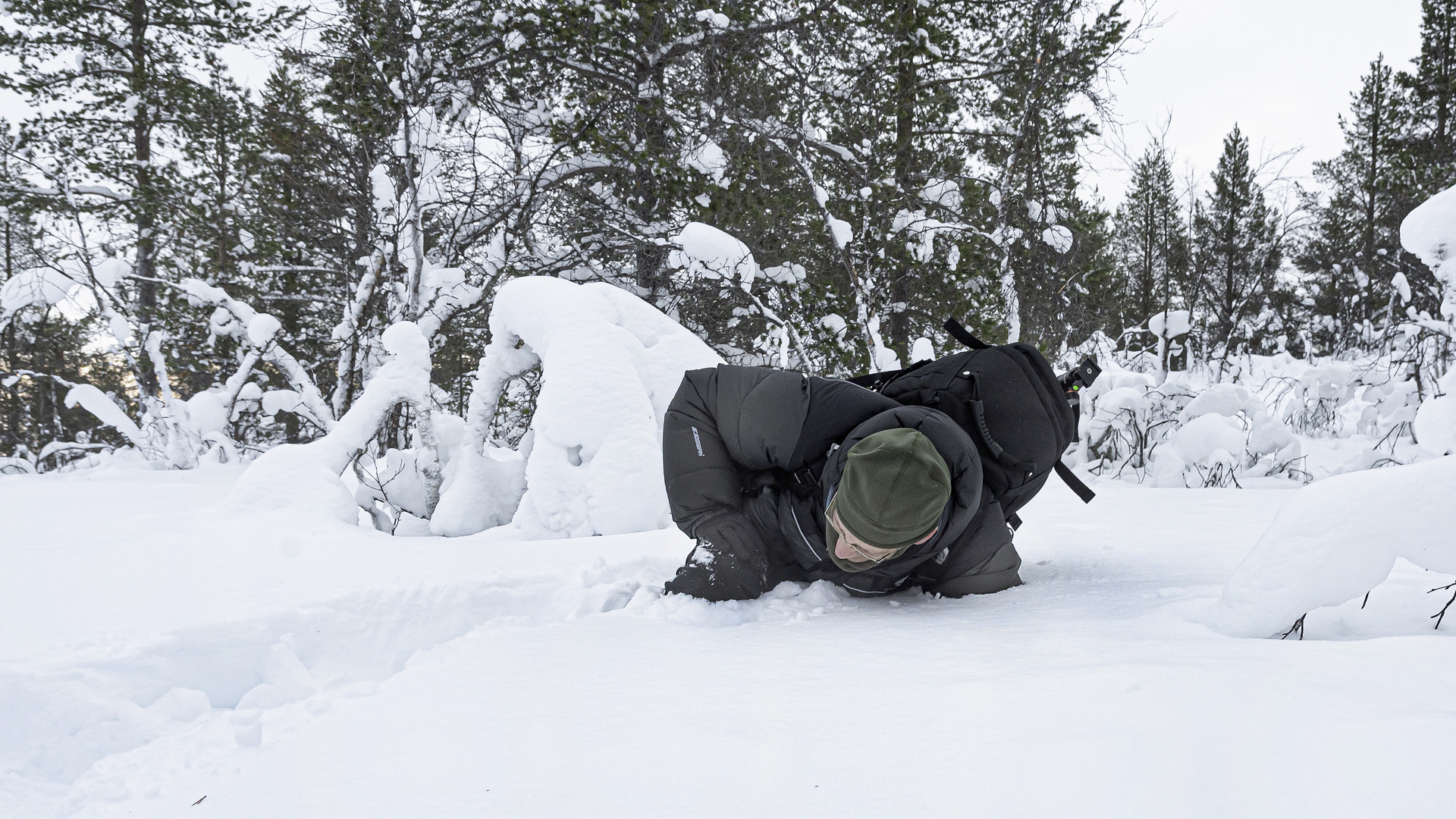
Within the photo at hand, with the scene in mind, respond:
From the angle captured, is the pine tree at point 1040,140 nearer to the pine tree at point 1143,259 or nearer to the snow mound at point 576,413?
the snow mound at point 576,413

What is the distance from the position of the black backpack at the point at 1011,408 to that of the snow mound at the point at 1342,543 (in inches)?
23.8

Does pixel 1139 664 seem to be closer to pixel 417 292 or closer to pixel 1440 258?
pixel 1440 258

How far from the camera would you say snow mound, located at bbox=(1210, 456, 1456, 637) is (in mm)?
1086

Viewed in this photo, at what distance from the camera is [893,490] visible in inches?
58.6

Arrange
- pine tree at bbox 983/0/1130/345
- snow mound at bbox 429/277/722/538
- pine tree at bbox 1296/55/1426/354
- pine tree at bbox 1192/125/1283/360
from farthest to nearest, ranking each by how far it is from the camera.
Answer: pine tree at bbox 1296/55/1426/354 < pine tree at bbox 1192/125/1283/360 < pine tree at bbox 983/0/1130/345 < snow mound at bbox 429/277/722/538

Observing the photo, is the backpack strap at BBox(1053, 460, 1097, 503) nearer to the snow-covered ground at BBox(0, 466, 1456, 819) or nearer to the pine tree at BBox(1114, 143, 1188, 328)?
the snow-covered ground at BBox(0, 466, 1456, 819)

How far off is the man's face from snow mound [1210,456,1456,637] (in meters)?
0.61

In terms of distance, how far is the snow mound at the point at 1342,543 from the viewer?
1.09 meters

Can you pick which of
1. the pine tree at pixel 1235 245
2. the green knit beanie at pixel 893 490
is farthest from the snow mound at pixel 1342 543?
the pine tree at pixel 1235 245

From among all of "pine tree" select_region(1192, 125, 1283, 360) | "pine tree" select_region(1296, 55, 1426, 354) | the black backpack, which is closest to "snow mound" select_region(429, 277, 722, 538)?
the black backpack

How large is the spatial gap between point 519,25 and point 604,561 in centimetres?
593

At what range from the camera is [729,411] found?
2.04 m

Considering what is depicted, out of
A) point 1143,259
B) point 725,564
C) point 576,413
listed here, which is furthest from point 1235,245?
point 725,564

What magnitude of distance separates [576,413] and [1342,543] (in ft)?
9.74
